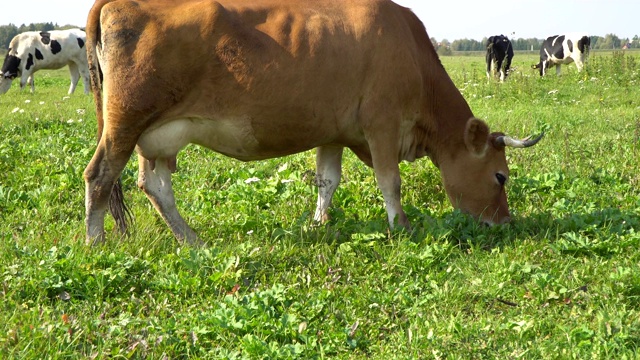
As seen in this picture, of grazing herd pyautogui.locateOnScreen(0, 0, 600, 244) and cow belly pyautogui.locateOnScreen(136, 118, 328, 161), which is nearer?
grazing herd pyautogui.locateOnScreen(0, 0, 600, 244)

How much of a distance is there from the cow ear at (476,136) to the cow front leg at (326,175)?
1148 millimetres

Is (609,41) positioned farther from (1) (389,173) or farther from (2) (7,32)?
(1) (389,173)

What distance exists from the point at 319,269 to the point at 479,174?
6.79 ft

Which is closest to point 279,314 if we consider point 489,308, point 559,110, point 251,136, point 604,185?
point 489,308

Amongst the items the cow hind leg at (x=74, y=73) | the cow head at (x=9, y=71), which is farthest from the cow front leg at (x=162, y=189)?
the cow hind leg at (x=74, y=73)

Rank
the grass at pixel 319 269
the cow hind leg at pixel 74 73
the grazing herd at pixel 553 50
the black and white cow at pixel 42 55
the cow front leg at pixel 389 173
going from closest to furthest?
the grass at pixel 319 269, the cow front leg at pixel 389 173, the black and white cow at pixel 42 55, the cow hind leg at pixel 74 73, the grazing herd at pixel 553 50

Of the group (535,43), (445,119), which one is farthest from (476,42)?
(445,119)

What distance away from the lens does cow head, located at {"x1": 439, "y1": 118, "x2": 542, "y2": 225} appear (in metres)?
6.26

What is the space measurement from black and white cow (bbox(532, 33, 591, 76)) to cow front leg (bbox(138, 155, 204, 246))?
2148 centimetres

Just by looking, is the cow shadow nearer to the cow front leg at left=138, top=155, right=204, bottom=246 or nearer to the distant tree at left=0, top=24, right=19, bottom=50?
the cow front leg at left=138, top=155, right=204, bottom=246

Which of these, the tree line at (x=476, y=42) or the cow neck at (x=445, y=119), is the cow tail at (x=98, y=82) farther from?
the tree line at (x=476, y=42)

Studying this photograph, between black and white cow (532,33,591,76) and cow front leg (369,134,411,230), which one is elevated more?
cow front leg (369,134,411,230)

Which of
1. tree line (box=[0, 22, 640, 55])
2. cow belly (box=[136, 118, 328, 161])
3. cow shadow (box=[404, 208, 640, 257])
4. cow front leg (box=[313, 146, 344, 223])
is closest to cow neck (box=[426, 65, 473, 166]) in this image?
cow shadow (box=[404, 208, 640, 257])

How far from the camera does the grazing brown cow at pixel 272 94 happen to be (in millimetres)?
5238
